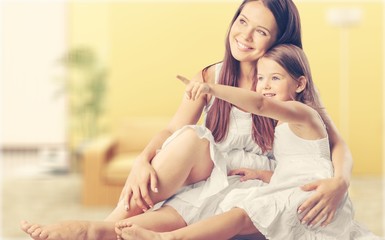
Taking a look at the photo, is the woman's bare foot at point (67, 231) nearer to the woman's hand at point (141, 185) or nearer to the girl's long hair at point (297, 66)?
the woman's hand at point (141, 185)

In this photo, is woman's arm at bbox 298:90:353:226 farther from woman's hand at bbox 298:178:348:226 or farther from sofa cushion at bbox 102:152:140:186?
sofa cushion at bbox 102:152:140:186

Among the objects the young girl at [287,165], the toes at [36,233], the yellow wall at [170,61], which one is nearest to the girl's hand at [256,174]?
the young girl at [287,165]

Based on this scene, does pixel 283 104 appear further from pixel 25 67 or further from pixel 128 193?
pixel 25 67

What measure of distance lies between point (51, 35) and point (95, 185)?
8.08 feet

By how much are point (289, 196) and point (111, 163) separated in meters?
3.20

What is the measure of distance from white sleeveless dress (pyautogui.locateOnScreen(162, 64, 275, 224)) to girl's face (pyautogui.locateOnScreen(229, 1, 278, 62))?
62 millimetres

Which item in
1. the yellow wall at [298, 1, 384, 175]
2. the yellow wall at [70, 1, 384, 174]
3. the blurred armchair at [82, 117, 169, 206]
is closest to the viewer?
the blurred armchair at [82, 117, 169, 206]

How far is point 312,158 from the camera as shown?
1.21 m

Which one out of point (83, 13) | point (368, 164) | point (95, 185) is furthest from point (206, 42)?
point (83, 13)

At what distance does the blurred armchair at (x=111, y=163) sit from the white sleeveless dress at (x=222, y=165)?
2.88 meters

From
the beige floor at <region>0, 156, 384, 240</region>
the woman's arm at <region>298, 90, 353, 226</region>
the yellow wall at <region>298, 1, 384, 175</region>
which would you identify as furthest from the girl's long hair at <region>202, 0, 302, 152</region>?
the yellow wall at <region>298, 1, 384, 175</region>

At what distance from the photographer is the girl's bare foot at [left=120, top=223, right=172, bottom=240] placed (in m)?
1.09

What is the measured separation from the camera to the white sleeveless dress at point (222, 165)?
1.18 meters

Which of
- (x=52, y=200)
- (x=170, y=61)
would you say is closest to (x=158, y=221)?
(x=170, y=61)
